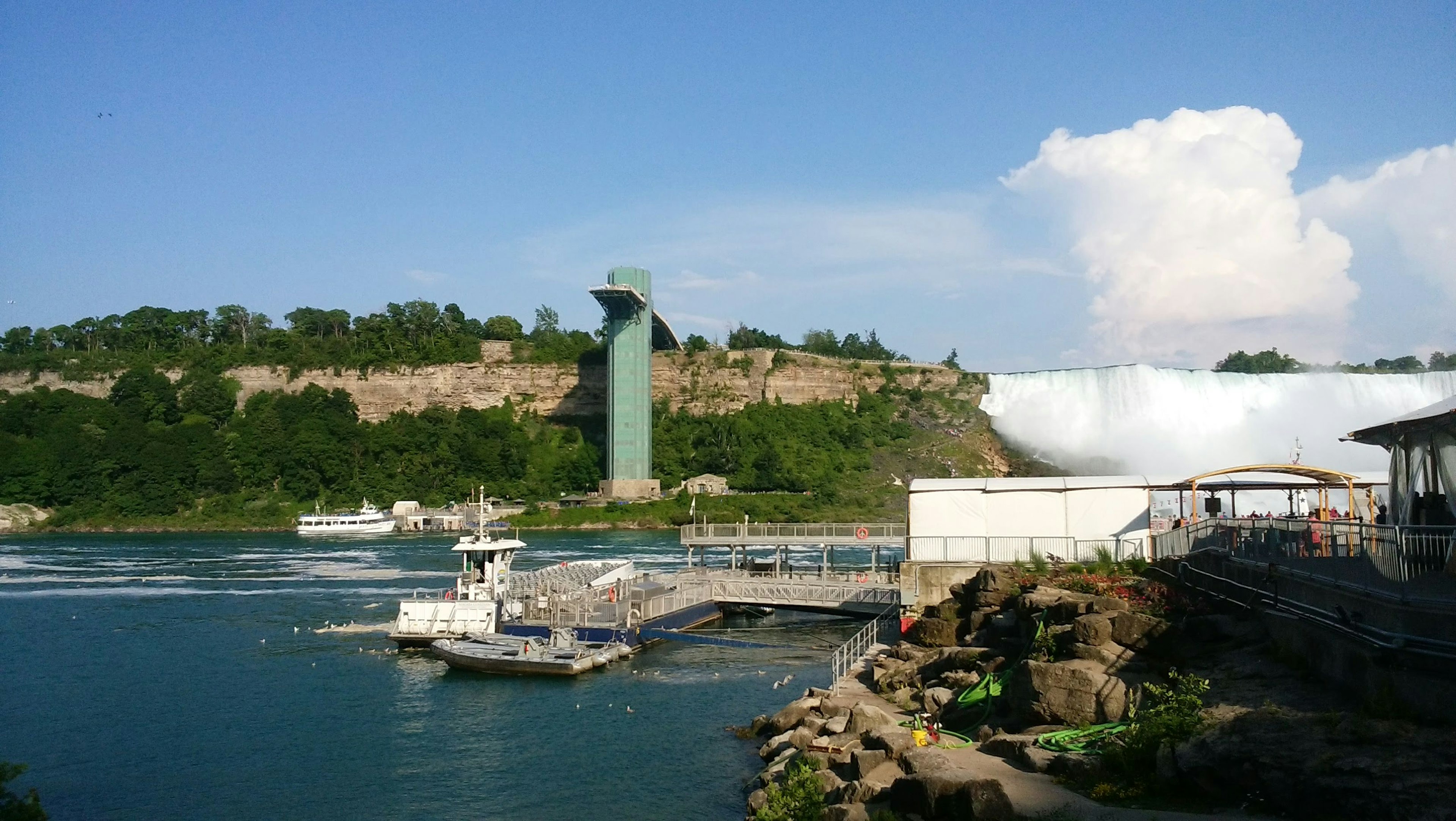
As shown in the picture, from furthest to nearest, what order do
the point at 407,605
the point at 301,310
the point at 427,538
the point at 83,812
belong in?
the point at 301,310, the point at 427,538, the point at 407,605, the point at 83,812

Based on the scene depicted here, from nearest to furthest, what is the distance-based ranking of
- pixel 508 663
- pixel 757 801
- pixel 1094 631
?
pixel 757 801
pixel 1094 631
pixel 508 663

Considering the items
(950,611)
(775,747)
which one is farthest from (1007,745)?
(950,611)

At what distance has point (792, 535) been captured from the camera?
36062 mm

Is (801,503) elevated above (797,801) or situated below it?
above

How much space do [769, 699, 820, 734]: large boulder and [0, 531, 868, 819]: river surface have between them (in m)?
0.63

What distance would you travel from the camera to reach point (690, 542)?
120ft

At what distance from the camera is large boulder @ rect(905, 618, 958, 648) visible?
70.1ft

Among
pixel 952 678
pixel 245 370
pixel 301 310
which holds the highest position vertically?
pixel 301 310

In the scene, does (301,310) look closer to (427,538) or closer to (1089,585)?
(427,538)

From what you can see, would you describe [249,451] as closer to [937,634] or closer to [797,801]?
[937,634]

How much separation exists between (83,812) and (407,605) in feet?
42.7

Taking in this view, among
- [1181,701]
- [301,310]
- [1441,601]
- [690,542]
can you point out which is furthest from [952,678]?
[301,310]

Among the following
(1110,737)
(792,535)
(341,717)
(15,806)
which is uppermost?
(792,535)

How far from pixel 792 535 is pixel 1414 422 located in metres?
24.0
